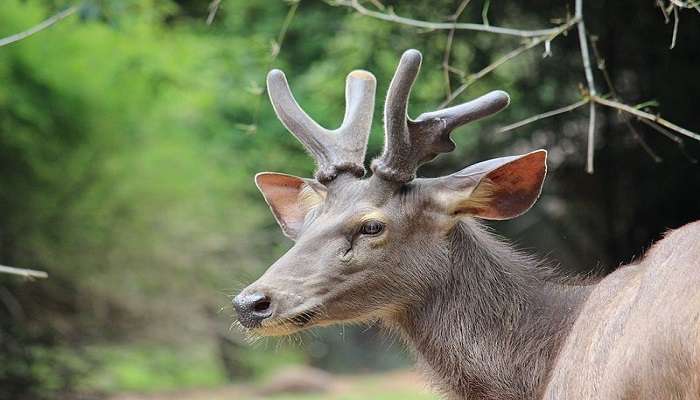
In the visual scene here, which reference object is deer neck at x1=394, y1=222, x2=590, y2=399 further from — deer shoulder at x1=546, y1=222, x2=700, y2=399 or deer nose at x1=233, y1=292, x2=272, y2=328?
deer nose at x1=233, y1=292, x2=272, y2=328

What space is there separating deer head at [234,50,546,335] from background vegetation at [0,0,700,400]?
3.69 m

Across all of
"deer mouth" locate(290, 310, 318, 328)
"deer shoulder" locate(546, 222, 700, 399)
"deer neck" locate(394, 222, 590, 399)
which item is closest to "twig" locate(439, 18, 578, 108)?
"deer neck" locate(394, 222, 590, 399)

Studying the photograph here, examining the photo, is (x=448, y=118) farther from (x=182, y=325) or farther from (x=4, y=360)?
(x=182, y=325)

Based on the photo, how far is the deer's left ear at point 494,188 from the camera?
4961 millimetres

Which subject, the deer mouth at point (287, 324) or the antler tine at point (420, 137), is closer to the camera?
the deer mouth at point (287, 324)

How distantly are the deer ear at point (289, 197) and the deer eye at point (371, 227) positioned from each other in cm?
57

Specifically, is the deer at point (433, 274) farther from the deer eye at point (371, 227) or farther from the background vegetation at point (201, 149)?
the background vegetation at point (201, 149)

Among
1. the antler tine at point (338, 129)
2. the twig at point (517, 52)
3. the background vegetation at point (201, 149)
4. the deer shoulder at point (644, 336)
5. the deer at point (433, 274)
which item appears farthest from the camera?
the background vegetation at point (201, 149)

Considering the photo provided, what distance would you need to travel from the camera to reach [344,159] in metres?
5.27

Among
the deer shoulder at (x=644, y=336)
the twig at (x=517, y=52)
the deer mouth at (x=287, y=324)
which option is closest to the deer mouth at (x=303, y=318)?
the deer mouth at (x=287, y=324)

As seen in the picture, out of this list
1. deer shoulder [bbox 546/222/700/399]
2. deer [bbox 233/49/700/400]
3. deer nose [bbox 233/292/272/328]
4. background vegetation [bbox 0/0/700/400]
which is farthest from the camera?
background vegetation [bbox 0/0/700/400]

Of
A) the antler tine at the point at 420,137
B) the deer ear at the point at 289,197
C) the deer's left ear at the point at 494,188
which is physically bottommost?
the deer ear at the point at 289,197

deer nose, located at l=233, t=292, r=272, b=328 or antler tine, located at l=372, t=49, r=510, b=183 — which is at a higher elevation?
antler tine, located at l=372, t=49, r=510, b=183

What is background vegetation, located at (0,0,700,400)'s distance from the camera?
10.2m
